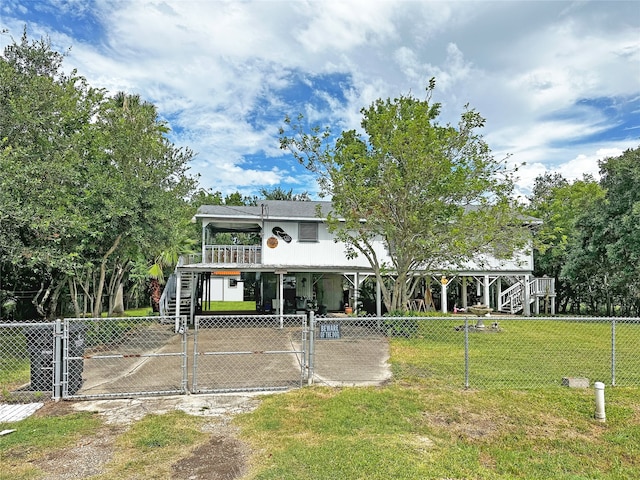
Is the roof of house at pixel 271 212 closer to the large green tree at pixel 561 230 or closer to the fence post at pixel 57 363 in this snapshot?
the large green tree at pixel 561 230

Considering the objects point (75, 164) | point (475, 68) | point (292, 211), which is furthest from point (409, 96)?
point (75, 164)

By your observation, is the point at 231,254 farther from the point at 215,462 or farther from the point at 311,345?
the point at 215,462

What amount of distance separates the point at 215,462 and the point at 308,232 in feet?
51.0

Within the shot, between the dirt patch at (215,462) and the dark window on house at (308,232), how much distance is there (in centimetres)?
1484

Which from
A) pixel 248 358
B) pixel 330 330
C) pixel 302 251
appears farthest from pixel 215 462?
pixel 302 251

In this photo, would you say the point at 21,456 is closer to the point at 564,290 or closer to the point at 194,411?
the point at 194,411

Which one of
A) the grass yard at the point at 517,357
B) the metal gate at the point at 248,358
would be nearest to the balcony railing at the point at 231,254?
the metal gate at the point at 248,358

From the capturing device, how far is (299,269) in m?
18.3

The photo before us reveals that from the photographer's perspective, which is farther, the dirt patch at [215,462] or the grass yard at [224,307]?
the grass yard at [224,307]

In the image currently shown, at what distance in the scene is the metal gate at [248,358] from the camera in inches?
289

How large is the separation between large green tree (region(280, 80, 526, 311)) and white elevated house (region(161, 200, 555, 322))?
160 cm

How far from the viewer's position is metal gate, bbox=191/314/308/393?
734 cm

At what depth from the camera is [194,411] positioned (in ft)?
19.4

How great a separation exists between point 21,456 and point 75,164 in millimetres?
8631
